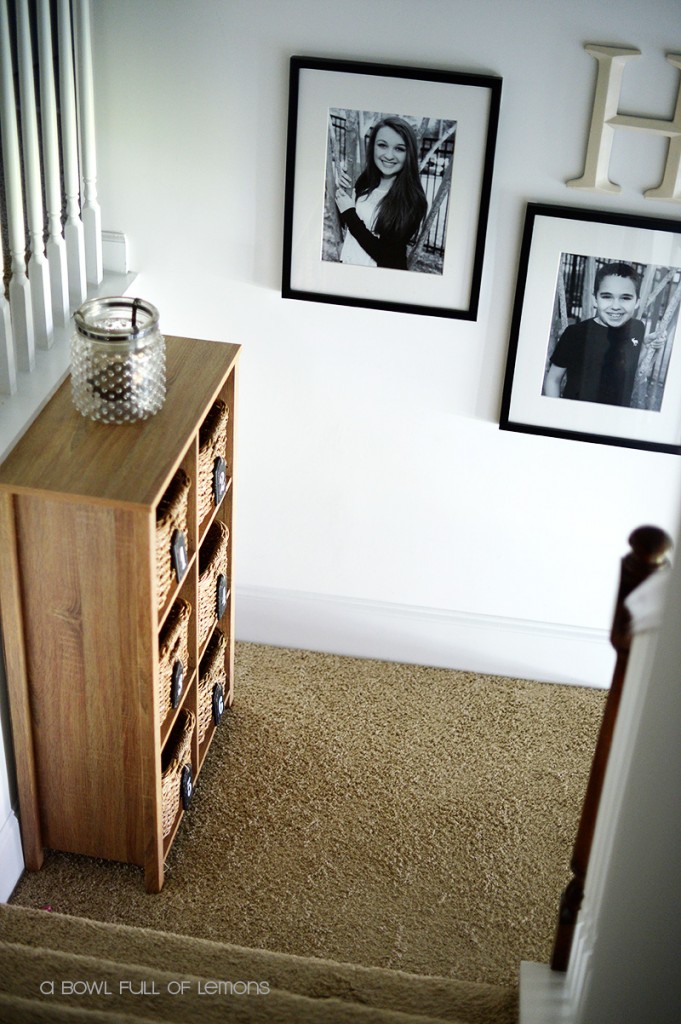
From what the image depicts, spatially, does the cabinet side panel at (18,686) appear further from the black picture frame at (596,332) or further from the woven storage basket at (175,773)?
the black picture frame at (596,332)

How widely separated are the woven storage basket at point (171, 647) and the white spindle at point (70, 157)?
2.84ft

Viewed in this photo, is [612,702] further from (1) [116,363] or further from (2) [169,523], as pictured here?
(1) [116,363]

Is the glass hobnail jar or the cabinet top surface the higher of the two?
the glass hobnail jar

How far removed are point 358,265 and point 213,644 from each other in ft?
3.64

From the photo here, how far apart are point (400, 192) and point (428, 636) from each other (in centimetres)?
138

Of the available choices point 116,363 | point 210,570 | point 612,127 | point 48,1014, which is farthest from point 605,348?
point 48,1014

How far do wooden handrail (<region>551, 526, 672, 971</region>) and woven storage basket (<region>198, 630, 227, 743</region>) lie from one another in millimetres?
1218

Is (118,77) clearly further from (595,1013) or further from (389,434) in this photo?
(595,1013)

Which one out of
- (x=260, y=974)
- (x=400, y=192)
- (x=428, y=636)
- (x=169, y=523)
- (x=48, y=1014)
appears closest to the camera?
(x=48, y=1014)

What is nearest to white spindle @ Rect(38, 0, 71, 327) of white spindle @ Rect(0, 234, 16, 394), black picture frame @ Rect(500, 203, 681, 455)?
white spindle @ Rect(0, 234, 16, 394)

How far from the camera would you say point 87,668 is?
2.41 m

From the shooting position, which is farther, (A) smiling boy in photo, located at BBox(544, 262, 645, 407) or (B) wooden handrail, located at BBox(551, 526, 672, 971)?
(A) smiling boy in photo, located at BBox(544, 262, 645, 407)

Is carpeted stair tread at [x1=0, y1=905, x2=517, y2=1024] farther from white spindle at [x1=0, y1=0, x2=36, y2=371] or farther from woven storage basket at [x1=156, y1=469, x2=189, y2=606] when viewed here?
white spindle at [x1=0, y1=0, x2=36, y2=371]

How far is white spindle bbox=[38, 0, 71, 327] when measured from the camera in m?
2.47
